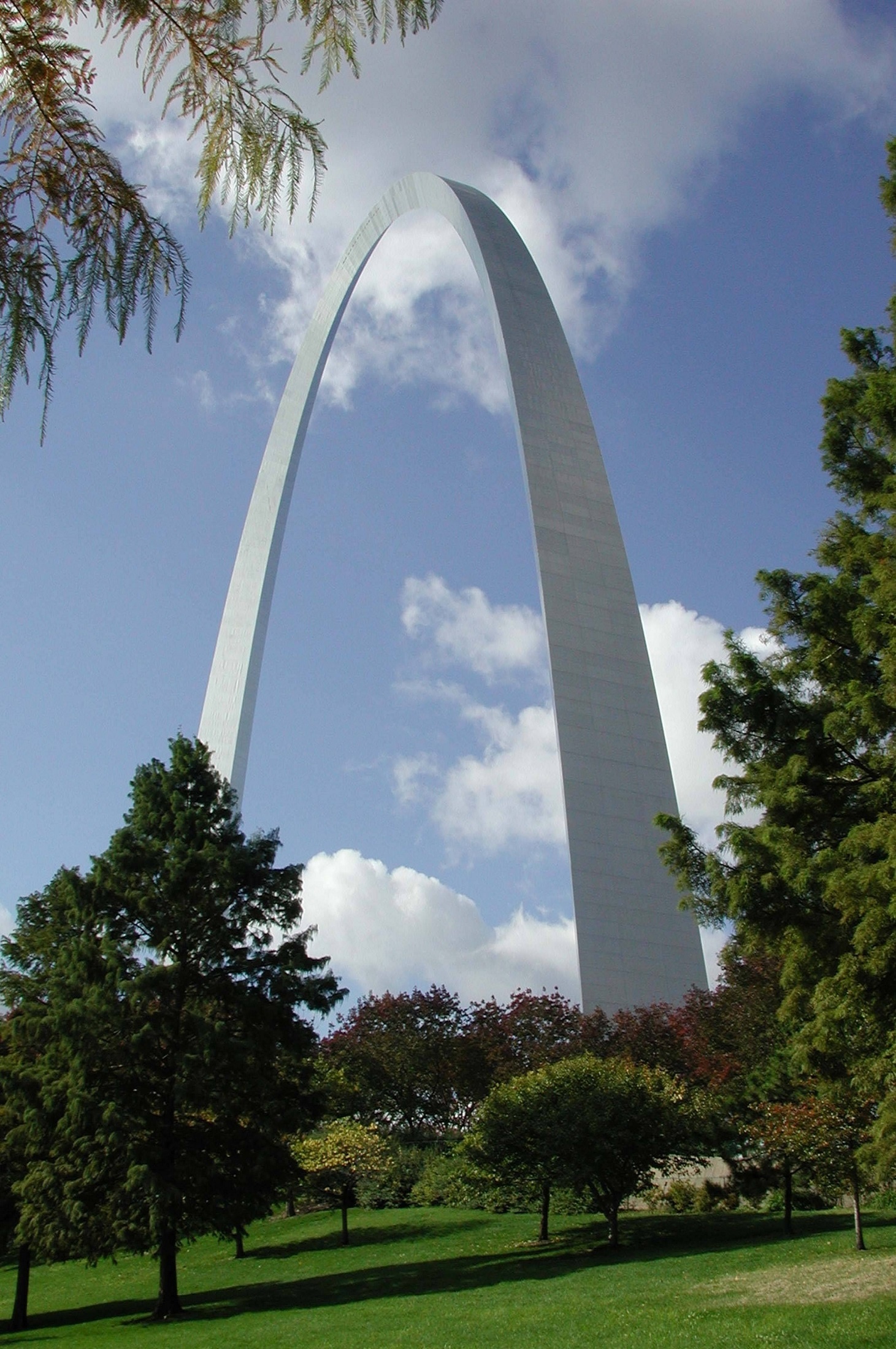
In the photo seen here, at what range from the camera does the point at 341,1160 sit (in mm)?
27031

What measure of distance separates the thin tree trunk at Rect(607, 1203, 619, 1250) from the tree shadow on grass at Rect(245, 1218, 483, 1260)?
4.56m

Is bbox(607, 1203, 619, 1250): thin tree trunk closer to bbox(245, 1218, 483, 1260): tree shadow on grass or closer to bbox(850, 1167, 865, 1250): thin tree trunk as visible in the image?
bbox(245, 1218, 483, 1260): tree shadow on grass

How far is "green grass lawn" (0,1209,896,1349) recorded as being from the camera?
1222 cm

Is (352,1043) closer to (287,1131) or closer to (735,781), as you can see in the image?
(287,1131)

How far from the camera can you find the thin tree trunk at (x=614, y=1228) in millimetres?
20406

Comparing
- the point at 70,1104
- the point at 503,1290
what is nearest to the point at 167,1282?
the point at 70,1104

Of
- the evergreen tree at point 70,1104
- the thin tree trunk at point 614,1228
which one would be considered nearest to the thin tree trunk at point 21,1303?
the evergreen tree at point 70,1104

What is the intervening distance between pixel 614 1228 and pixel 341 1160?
8.62 meters

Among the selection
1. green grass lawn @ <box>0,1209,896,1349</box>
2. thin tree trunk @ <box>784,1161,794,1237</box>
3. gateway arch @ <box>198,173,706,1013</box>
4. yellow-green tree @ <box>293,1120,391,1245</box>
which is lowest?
green grass lawn @ <box>0,1209,896,1349</box>

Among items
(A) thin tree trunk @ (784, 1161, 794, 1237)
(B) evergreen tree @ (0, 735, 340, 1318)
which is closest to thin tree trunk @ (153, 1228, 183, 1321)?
(B) evergreen tree @ (0, 735, 340, 1318)

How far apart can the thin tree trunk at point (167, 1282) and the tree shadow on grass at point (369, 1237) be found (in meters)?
6.16

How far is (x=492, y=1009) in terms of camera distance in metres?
40.1

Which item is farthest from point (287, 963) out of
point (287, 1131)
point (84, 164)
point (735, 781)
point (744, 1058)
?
point (84, 164)

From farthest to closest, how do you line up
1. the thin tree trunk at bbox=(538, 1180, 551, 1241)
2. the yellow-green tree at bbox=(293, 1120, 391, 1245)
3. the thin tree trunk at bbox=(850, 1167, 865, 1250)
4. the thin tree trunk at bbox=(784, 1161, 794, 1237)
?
the yellow-green tree at bbox=(293, 1120, 391, 1245)
the thin tree trunk at bbox=(538, 1180, 551, 1241)
the thin tree trunk at bbox=(784, 1161, 794, 1237)
the thin tree trunk at bbox=(850, 1167, 865, 1250)
